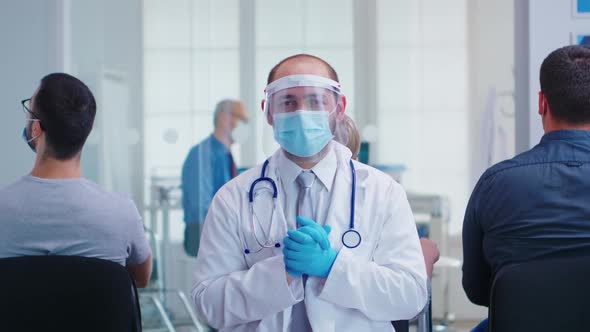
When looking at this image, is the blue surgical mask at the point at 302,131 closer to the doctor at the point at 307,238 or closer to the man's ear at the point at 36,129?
the doctor at the point at 307,238

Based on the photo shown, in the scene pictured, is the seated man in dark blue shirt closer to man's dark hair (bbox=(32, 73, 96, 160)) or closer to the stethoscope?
the stethoscope

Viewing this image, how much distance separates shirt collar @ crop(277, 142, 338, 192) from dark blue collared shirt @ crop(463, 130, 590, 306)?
15.3 inches

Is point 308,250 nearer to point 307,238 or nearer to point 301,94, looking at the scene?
point 307,238

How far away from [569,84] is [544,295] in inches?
22.9

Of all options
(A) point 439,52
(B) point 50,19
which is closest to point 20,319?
(B) point 50,19

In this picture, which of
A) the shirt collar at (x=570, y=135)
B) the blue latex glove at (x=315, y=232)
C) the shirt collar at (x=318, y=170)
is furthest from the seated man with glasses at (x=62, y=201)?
the shirt collar at (x=570, y=135)

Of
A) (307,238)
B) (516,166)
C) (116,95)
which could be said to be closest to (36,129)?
(307,238)

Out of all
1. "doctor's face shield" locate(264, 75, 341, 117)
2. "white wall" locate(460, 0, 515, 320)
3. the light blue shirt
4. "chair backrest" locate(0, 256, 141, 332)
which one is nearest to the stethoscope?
"doctor's face shield" locate(264, 75, 341, 117)

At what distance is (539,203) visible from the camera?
62.9 inches

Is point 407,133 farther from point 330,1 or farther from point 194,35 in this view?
point 194,35

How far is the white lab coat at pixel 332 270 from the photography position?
1518 millimetres

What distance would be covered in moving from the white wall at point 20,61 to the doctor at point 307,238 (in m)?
1.92

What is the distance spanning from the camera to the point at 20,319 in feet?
5.19

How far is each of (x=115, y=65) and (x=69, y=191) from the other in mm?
1998
